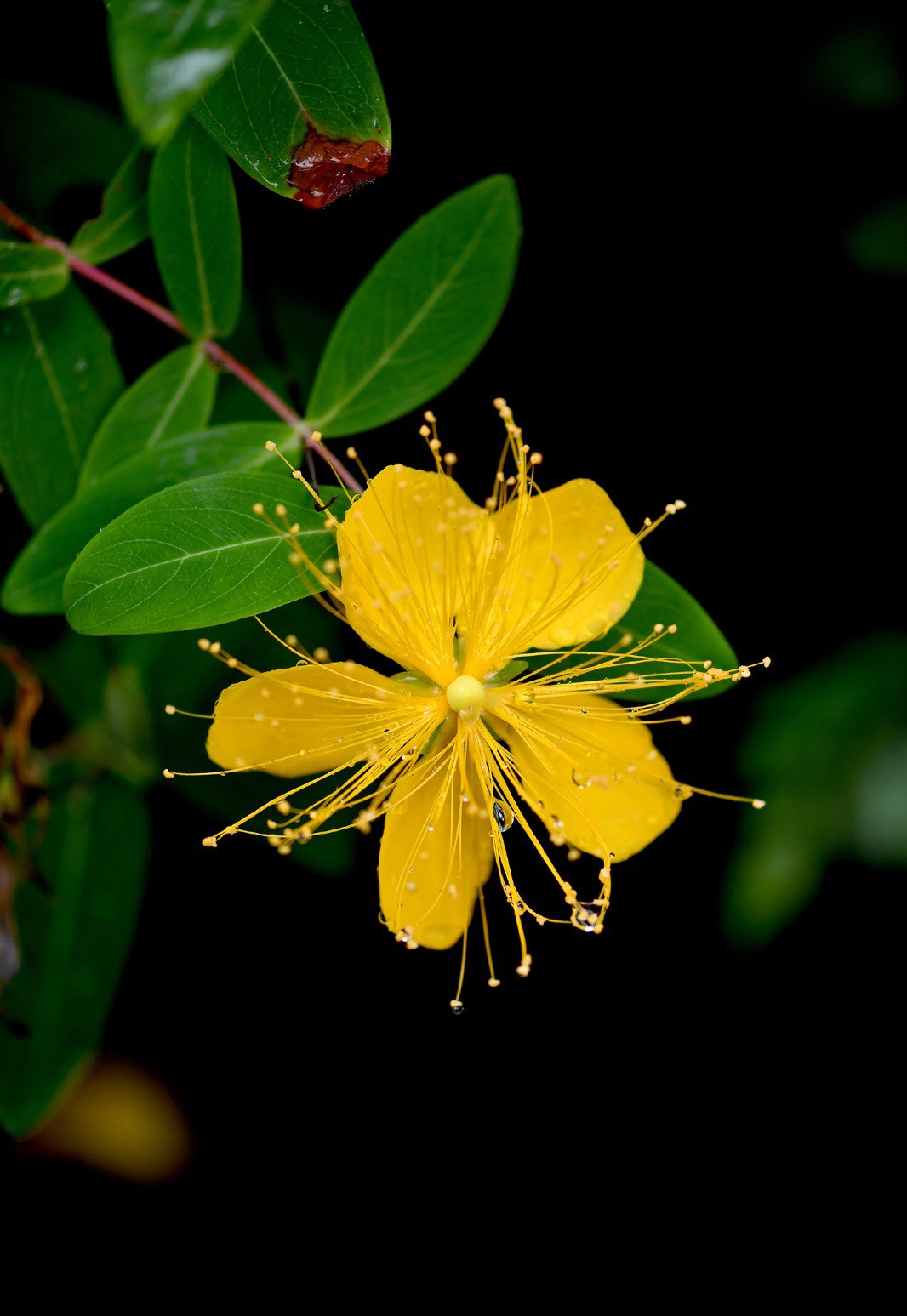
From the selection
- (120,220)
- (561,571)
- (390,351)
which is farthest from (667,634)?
(120,220)

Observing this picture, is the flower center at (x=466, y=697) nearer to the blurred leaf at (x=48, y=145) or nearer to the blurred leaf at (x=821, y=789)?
the blurred leaf at (x=821, y=789)

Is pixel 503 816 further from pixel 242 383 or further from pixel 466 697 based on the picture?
pixel 242 383

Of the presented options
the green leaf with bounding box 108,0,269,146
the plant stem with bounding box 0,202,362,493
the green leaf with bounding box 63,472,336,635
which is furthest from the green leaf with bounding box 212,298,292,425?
the green leaf with bounding box 108,0,269,146

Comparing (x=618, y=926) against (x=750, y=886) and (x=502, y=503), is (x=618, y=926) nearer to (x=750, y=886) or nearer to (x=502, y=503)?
(x=750, y=886)

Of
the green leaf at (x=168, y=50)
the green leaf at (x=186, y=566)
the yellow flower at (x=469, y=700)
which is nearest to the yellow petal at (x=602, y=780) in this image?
the yellow flower at (x=469, y=700)

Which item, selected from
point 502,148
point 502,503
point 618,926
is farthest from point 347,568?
point 618,926

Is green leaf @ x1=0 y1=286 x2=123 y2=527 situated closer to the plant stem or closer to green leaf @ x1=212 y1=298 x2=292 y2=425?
the plant stem
